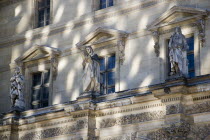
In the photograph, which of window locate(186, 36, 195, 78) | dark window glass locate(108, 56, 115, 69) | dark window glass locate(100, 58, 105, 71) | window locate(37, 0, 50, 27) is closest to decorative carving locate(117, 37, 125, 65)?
dark window glass locate(108, 56, 115, 69)

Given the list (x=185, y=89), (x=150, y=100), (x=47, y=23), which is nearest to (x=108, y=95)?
(x=150, y=100)

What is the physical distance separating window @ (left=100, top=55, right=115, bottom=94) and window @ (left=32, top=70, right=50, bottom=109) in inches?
112

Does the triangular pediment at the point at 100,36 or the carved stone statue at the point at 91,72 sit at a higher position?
the triangular pediment at the point at 100,36

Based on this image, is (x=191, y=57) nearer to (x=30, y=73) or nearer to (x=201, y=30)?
(x=201, y=30)

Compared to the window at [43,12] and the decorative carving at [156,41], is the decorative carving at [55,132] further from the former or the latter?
the window at [43,12]

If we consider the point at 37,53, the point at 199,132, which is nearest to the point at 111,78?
the point at 37,53

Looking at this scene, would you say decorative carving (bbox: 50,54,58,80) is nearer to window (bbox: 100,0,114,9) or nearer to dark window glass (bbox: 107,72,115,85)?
dark window glass (bbox: 107,72,115,85)

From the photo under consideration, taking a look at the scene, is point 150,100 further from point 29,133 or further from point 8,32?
point 8,32

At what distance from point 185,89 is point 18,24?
10.6 meters

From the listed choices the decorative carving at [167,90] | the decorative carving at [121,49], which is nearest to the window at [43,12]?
the decorative carving at [121,49]

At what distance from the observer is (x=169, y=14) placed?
2386 centimetres

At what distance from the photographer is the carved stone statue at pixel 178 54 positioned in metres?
21.4

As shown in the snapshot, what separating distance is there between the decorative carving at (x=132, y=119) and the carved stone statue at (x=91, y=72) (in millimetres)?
1237

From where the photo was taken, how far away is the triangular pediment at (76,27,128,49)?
82.7 feet
